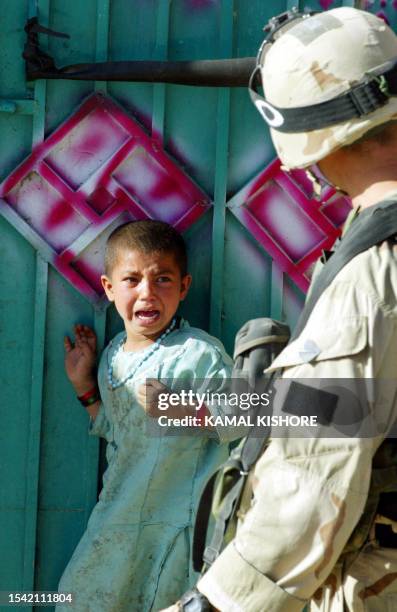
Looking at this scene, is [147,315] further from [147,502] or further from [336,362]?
[336,362]

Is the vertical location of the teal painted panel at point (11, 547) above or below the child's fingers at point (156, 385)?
below

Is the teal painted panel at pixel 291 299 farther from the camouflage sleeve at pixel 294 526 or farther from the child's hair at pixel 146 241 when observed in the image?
the camouflage sleeve at pixel 294 526

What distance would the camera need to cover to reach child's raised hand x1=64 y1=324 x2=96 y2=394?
387 centimetres

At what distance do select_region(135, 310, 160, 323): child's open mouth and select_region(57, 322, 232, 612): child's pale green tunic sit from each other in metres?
0.10

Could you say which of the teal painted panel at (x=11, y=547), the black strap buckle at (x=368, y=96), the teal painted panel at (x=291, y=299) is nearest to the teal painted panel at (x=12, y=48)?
the teal painted panel at (x=291, y=299)

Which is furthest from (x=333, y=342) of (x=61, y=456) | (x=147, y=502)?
(x=61, y=456)

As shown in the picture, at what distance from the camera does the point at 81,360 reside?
3.87 meters

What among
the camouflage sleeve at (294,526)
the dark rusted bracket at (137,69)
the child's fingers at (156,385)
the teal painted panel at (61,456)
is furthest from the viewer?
the teal painted panel at (61,456)

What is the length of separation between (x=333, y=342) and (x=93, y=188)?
1888 millimetres

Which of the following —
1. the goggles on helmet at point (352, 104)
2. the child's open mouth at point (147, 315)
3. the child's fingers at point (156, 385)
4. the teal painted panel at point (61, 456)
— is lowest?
the teal painted panel at point (61, 456)

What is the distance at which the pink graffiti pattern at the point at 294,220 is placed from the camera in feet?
13.0

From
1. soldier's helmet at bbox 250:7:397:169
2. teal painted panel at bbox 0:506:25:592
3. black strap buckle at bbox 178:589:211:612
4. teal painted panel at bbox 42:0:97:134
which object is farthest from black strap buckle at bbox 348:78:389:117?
teal painted panel at bbox 0:506:25:592

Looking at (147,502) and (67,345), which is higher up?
(67,345)

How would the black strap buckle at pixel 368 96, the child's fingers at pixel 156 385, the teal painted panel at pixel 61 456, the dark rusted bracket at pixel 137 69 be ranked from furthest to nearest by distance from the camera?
1. the teal painted panel at pixel 61 456
2. the dark rusted bracket at pixel 137 69
3. the child's fingers at pixel 156 385
4. the black strap buckle at pixel 368 96
